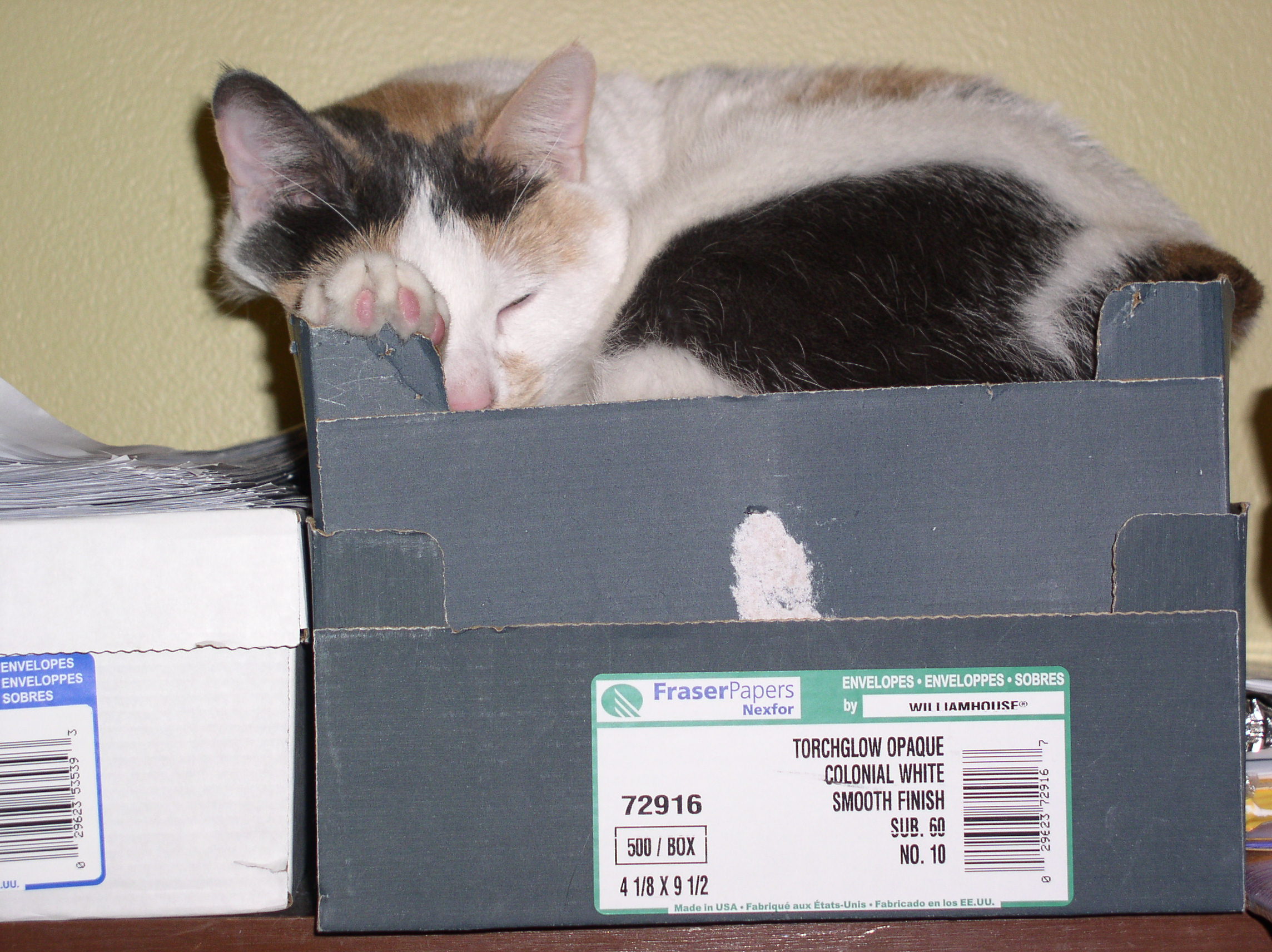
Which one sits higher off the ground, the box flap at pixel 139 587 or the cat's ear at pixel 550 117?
the cat's ear at pixel 550 117

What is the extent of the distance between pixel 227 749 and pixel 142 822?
75 mm

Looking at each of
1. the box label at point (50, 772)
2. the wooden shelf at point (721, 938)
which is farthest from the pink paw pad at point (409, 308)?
the wooden shelf at point (721, 938)

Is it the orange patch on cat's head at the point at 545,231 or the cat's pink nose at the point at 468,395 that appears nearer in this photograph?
the cat's pink nose at the point at 468,395

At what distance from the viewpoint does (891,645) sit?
1.77ft

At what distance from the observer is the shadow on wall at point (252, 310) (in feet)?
3.94

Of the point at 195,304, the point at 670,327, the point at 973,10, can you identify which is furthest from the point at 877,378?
the point at 195,304

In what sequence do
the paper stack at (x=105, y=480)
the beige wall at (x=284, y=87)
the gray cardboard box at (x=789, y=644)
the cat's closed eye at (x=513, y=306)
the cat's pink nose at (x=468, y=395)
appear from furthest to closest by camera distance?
1. the beige wall at (x=284, y=87)
2. the cat's closed eye at (x=513, y=306)
3. the cat's pink nose at (x=468, y=395)
4. the paper stack at (x=105, y=480)
5. the gray cardboard box at (x=789, y=644)

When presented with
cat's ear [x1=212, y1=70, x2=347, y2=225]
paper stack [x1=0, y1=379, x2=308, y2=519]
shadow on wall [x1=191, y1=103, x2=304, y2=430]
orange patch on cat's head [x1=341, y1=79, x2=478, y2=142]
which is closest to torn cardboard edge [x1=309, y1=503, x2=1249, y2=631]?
paper stack [x1=0, y1=379, x2=308, y2=519]

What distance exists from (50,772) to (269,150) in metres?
0.56

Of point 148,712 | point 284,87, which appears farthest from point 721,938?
point 284,87

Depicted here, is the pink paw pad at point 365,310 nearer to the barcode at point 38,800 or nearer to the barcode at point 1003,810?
the barcode at point 38,800

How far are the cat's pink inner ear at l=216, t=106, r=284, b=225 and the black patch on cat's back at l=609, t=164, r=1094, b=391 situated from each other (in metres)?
0.40

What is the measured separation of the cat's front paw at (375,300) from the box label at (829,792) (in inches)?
12.4

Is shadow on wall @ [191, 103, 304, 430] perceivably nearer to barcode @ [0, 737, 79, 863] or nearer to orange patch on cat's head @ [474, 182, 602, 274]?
orange patch on cat's head @ [474, 182, 602, 274]
